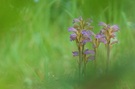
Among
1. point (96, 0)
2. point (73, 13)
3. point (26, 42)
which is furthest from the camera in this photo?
point (73, 13)

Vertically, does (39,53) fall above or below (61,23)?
below

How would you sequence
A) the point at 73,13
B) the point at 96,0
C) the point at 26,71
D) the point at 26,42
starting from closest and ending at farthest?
the point at 96,0 → the point at 26,71 → the point at 26,42 → the point at 73,13

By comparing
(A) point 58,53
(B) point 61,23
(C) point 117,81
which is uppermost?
(B) point 61,23

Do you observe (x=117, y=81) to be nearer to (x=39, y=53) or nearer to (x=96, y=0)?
(x=96, y=0)

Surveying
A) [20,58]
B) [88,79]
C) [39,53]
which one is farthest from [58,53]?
[88,79]

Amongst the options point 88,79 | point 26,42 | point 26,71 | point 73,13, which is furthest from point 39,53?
point 88,79

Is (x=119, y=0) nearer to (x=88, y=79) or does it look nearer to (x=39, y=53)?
(x=88, y=79)

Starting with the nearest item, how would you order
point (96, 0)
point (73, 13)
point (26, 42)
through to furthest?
1. point (96, 0)
2. point (26, 42)
3. point (73, 13)

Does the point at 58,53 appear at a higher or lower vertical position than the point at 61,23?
lower

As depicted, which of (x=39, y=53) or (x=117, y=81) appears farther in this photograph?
(x=39, y=53)
